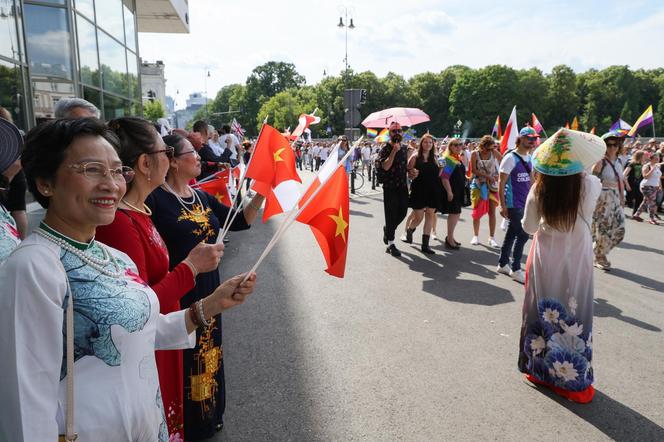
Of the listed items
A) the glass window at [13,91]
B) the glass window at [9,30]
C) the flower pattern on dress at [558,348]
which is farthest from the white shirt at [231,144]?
the flower pattern on dress at [558,348]

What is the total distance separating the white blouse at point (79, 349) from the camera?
1.14 metres

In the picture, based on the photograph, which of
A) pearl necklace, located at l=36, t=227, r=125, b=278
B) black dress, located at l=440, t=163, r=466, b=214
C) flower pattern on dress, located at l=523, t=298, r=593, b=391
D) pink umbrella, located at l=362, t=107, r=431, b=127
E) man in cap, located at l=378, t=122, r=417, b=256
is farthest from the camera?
pink umbrella, located at l=362, t=107, r=431, b=127

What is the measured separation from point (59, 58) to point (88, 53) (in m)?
1.42

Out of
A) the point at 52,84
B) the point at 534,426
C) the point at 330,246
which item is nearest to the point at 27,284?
the point at 330,246

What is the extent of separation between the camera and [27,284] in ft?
3.77

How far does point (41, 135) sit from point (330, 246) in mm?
1359

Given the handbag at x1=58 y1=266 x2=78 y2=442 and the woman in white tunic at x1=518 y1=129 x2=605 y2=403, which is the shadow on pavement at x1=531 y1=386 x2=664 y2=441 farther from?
the handbag at x1=58 y1=266 x2=78 y2=442

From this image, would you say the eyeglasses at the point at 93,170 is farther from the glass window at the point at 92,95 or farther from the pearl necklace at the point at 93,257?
the glass window at the point at 92,95

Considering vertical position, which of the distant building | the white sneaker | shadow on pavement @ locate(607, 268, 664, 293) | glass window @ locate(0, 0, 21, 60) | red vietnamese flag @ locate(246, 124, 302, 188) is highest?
the distant building

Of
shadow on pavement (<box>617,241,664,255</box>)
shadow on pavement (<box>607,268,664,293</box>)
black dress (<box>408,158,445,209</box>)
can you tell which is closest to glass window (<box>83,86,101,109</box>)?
black dress (<box>408,158,445,209</box>)

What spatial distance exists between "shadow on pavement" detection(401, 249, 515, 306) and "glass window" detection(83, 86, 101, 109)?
28.1 ft

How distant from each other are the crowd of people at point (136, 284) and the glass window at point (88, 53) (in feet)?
29.0

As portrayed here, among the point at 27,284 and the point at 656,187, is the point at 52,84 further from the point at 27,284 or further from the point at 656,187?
the point at 656,187

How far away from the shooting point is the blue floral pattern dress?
336 centimetres
